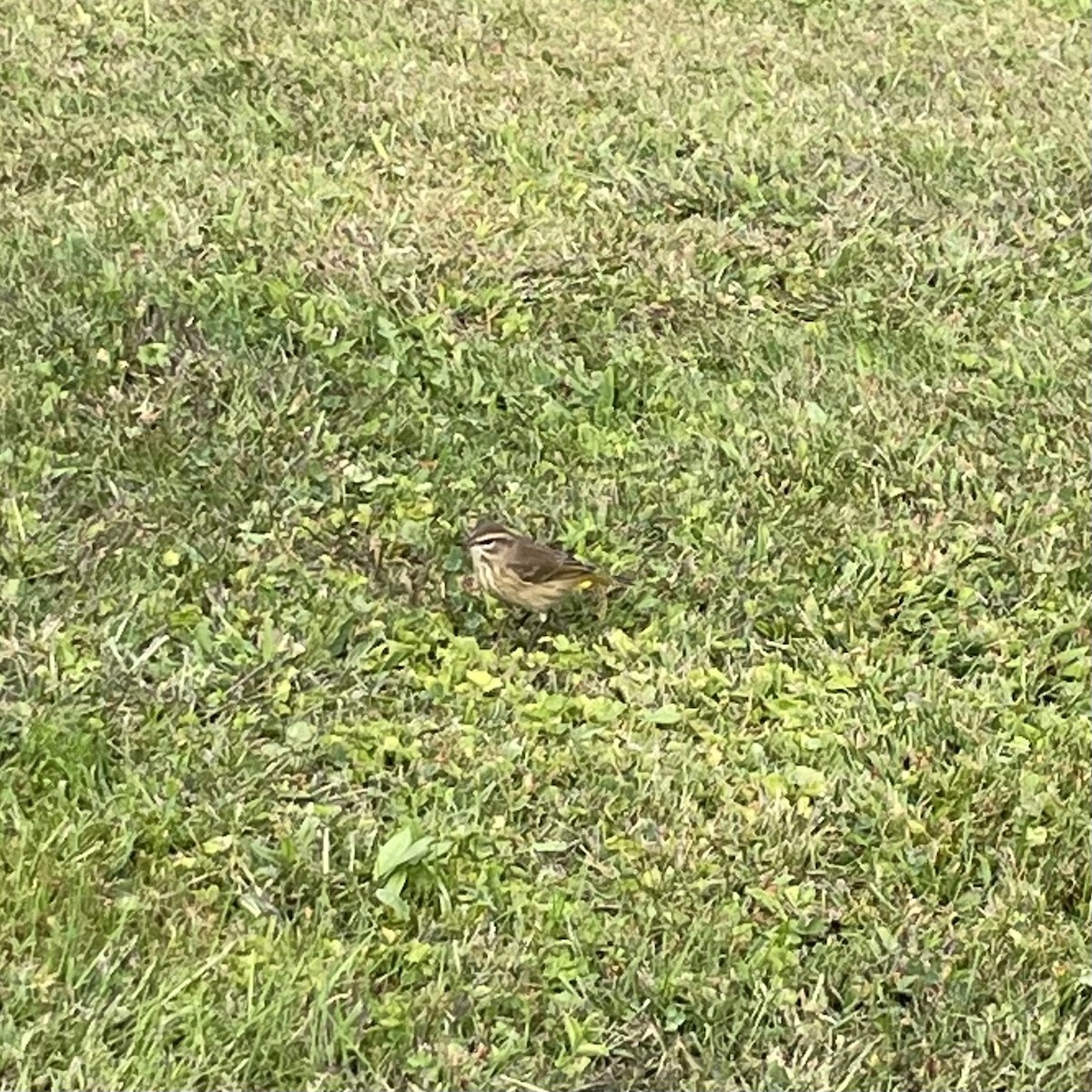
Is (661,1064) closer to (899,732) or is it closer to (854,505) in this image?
(899,732)

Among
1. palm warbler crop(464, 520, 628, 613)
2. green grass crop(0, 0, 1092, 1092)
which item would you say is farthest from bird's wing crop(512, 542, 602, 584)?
green grass crop(0, 0, 1092, 1092)

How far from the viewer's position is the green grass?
3.79 m

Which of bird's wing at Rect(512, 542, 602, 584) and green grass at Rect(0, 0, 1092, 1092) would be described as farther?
bird's wing at Rect(512, 542, 602, 584)

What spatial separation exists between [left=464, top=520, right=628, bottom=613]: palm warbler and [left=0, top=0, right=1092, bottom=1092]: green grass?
0.14 metres

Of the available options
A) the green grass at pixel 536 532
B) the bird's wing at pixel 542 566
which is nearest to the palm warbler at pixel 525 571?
the bird's wing at pixel 542 566

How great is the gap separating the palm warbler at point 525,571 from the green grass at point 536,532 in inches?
5.6

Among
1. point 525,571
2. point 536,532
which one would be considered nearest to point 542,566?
point 525,571

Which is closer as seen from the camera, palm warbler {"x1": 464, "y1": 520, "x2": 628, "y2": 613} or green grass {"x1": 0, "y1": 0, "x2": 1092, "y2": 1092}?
green grass {"x1": 0, "y1": 0, "x2": 1092, "y2": 1092}

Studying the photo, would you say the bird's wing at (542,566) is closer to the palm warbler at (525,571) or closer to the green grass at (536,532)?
the palm warbler at (525,571)

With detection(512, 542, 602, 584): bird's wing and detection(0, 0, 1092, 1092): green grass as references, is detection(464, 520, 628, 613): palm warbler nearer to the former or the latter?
detection(512, 542, 602, 584): bird's wing

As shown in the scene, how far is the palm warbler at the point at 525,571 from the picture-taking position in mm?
4965

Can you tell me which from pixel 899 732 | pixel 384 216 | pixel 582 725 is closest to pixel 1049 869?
pixel 899 732

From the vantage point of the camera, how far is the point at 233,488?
547cm

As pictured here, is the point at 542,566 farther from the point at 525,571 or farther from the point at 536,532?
the point at 536,532
